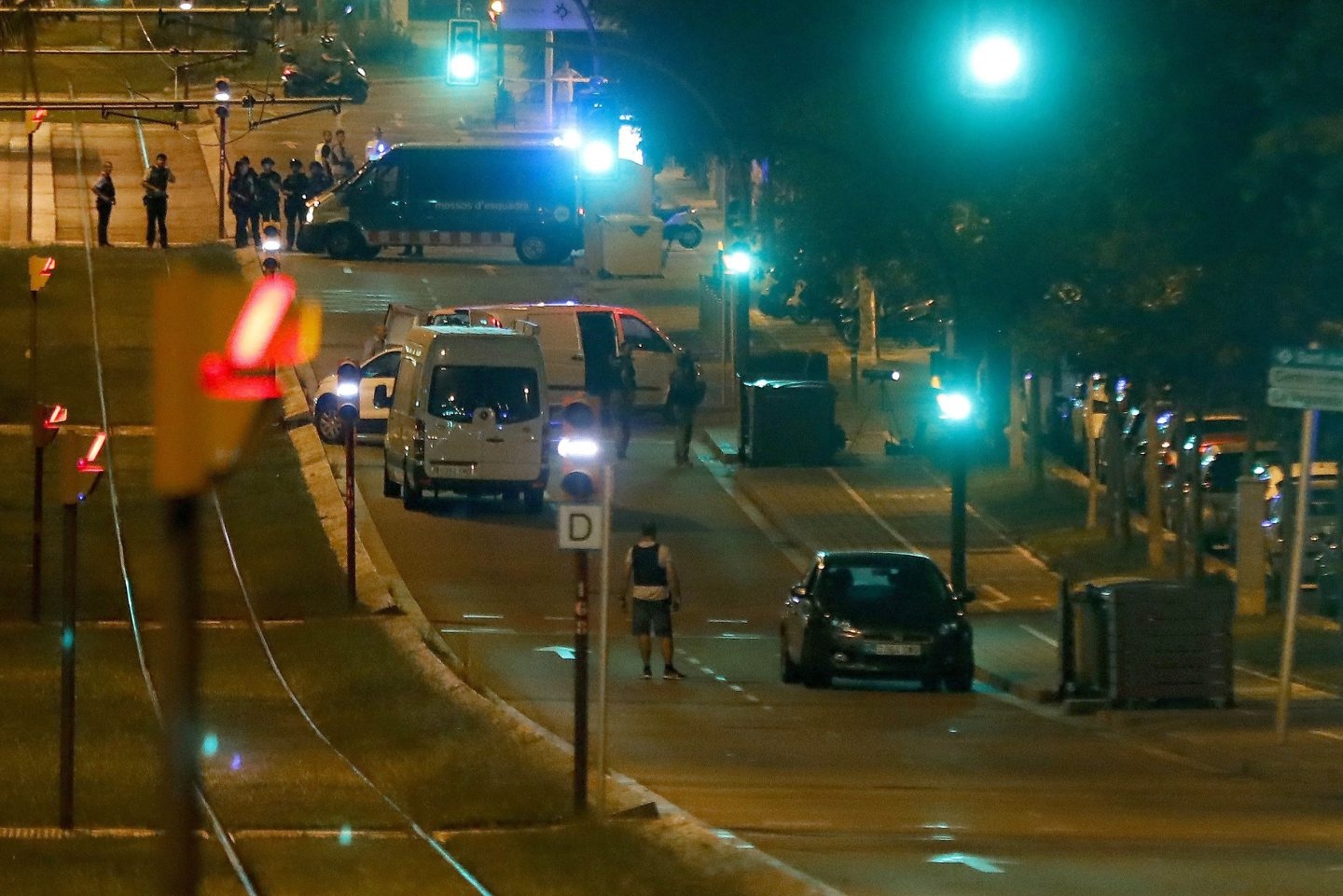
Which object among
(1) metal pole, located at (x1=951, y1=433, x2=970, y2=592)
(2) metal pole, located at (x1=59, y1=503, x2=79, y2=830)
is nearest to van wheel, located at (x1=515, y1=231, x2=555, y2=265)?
(1) metal pole, located at (x1=951, y1=433, x2=970, y2=592)

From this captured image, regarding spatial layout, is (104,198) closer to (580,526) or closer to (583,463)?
(583,463)

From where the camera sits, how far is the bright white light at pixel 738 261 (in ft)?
119

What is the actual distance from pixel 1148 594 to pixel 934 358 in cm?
699

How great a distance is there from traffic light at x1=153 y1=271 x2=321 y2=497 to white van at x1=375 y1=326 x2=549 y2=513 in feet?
79.0

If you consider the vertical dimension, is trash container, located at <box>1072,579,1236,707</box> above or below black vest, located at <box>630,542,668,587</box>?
below

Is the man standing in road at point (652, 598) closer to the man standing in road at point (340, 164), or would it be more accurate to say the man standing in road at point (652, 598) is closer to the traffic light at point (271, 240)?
the traffic light at point (271, 240)

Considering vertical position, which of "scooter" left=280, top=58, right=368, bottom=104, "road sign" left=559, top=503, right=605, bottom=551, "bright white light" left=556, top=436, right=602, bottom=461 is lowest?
"road sign" left=559, top=503, right=605, bottom=551

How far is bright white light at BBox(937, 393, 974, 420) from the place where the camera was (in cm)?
2475

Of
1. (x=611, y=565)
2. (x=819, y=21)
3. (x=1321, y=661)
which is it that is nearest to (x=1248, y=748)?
(x=1321, y=661)

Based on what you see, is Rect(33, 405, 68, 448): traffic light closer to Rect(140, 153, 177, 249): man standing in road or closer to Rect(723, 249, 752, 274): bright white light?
Rect(723, 249, 752, 274): bright white light

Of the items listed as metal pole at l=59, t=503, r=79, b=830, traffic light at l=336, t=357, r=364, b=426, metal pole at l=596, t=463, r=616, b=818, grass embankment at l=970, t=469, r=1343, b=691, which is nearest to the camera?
metal pole at l=59, t=503, r=79, b=830

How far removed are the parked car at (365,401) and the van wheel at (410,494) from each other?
3.32m

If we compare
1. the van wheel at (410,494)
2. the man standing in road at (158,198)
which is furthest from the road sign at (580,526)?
the man standing in road at (158,198)

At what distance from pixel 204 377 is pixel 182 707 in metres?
0.65
